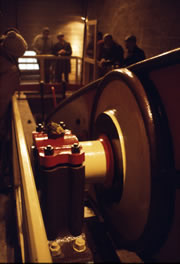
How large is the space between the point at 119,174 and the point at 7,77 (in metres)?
1.68

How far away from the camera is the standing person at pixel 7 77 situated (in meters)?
2.54

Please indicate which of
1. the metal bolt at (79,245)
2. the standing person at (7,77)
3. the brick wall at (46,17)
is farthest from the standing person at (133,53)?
the brick wall at (46,17)

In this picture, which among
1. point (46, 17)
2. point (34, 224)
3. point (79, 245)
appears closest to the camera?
point (34, 224)

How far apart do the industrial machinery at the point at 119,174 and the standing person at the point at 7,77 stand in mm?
925

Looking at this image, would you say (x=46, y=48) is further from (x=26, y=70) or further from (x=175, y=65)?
(x=175, y=65)

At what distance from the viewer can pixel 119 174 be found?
5.42 ft

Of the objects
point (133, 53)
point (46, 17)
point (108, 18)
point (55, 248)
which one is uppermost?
point (46, 17)

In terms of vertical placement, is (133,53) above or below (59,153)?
above

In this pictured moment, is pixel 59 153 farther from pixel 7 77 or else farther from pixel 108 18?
pixel 108 18

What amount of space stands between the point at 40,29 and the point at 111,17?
5.70 meters

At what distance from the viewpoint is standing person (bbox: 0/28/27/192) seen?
8.34 ft

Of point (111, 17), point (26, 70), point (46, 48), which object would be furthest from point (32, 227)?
point (26, 70)

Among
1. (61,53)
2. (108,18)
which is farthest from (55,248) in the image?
(108,18)

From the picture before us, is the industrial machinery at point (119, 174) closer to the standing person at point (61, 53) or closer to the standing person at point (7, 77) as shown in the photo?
the standing person at point (7, 77)
